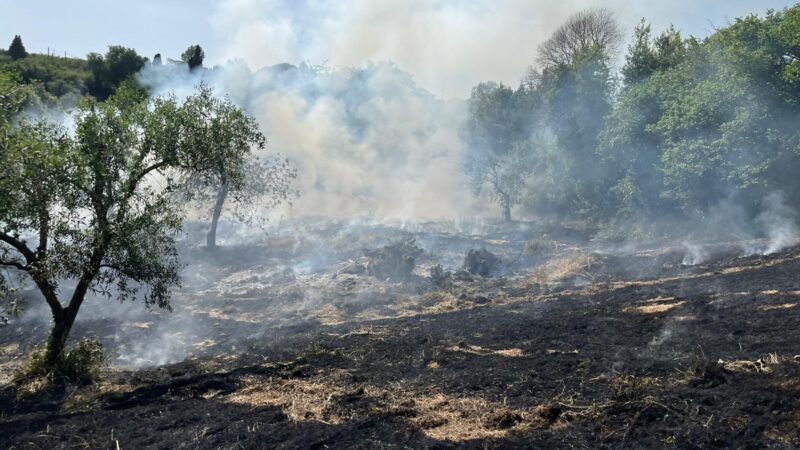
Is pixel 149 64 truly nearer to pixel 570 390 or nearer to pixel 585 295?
pixel 585 295

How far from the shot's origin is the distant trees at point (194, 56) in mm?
47069

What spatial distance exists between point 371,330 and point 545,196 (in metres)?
31.5

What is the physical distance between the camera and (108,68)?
149ft

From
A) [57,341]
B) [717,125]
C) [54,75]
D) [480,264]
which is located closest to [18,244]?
[57,341]

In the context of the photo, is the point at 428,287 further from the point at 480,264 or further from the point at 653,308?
the point at 653,308

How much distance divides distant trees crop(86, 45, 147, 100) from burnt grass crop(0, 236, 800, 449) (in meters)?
37.6

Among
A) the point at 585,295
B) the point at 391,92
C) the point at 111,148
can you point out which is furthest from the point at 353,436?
the point at 391,92

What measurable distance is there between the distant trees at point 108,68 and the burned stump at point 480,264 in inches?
1327

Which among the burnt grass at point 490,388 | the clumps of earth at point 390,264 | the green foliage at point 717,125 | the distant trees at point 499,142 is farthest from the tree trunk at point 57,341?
the distant trees at point 499,142

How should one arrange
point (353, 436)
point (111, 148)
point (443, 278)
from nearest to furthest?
point (353, 436) < point (111, 148) < point (443, 278)

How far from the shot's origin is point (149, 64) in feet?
155

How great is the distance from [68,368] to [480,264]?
17936 mm

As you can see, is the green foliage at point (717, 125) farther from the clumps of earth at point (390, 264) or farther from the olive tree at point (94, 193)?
the olive tree at point (94, 193)

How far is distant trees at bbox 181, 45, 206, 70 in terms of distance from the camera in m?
47.1
